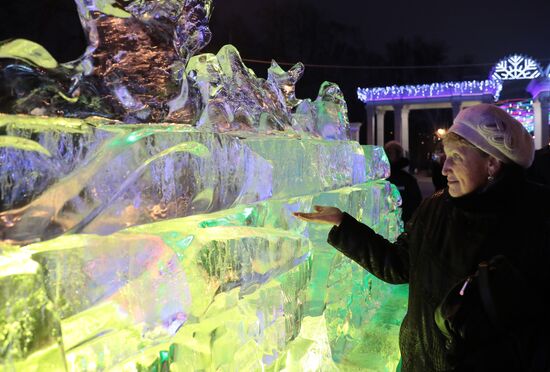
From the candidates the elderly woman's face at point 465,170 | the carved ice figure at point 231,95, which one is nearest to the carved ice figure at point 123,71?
the carved ice figure at point 231,95

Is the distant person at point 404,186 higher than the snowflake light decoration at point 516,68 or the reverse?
the reverse

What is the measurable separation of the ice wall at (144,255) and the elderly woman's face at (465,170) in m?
0.50

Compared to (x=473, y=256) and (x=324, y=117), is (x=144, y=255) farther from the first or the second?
(x=324, y=117)

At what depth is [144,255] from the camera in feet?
2.81

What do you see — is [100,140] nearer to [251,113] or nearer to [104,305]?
[104,305]

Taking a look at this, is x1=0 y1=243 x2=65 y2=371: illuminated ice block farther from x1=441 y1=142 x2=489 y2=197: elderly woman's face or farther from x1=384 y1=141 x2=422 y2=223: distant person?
x1=384 y1=141 x2=422 y2=223: distant person

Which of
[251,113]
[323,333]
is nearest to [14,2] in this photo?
[251,113]

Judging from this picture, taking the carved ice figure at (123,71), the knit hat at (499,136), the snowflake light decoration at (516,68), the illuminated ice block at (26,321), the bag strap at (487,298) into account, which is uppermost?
the snowflake light decoration at (516,68)

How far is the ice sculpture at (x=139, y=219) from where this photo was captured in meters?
0.71

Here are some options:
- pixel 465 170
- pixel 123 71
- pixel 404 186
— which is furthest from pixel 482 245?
pixel 404 186

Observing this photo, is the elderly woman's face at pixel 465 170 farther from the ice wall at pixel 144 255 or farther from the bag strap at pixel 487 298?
the ice wall at pixel 144 255

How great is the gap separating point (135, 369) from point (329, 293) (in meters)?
1.35

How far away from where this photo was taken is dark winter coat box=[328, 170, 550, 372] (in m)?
1.15

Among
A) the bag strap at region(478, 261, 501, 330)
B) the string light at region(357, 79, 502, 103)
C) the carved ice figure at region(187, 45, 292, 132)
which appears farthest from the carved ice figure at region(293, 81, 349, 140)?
the string light at region(357, 79, 502, 103)
